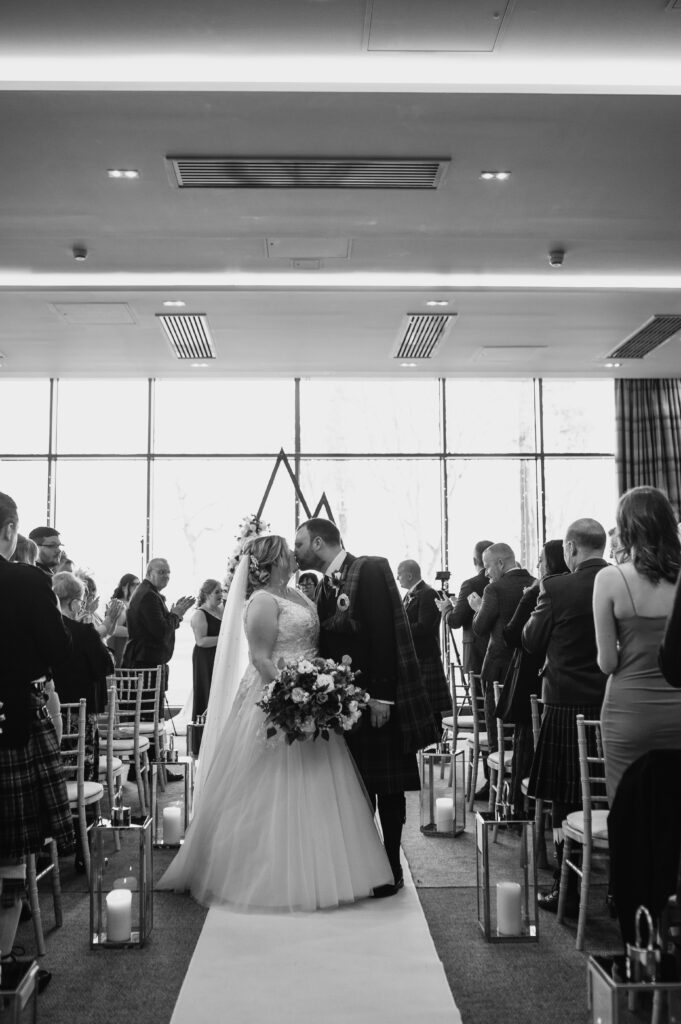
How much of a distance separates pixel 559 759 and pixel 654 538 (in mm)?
1353

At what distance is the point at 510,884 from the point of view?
369 cm

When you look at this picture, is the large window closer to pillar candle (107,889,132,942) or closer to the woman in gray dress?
pillar candle (107,889,132,942)

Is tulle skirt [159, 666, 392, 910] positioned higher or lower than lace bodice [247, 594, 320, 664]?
lower

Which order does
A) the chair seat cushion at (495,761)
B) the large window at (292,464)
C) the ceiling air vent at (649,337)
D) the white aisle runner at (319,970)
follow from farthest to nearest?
the large window at (292,464) → the ceiling air vent at (649,337) → the chair seat cushion at (495,761) → the white aisle runner at (319,970)

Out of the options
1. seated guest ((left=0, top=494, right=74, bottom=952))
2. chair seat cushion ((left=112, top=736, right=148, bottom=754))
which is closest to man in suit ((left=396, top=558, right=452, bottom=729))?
chair seat cushion ((left=112, top=736, right=148, bottom=754))

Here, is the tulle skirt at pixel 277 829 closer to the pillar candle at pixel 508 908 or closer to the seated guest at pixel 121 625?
the pillar candle at pixel 508 908

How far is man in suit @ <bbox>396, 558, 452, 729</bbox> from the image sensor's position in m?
7.13

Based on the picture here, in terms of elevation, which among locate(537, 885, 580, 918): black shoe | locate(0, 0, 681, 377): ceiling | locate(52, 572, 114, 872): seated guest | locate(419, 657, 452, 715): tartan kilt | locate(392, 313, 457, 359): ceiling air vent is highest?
locate(392, 313, 457, 359): ceiling air vent

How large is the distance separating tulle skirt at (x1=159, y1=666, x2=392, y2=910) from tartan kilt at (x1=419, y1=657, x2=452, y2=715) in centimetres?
272

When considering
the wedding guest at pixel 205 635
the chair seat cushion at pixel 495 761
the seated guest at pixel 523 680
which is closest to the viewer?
the seated guest at pixel 523 680

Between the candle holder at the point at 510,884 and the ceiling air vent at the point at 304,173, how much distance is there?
3.58 m

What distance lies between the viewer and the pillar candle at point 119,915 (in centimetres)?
368

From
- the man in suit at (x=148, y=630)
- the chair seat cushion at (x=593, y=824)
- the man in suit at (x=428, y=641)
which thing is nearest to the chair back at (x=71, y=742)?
the man in suit at (x=148, y=630)

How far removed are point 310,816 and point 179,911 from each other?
2.33 ft
